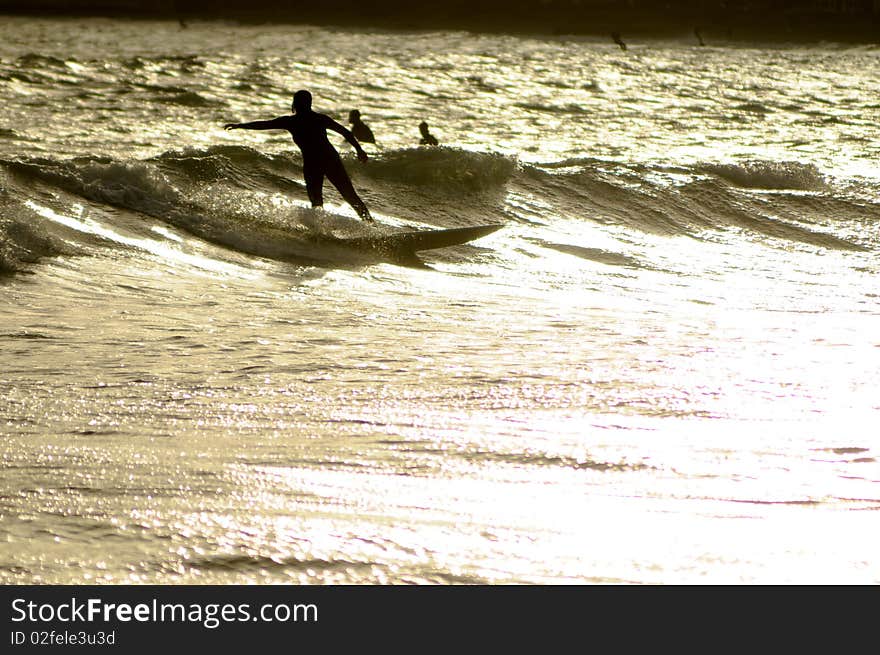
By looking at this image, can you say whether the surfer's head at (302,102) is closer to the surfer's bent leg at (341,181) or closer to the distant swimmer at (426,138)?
the surfer's bent leg at (341,181)

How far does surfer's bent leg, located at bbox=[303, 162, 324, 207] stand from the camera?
12.7 metres

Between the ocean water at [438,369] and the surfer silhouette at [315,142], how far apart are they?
35cm

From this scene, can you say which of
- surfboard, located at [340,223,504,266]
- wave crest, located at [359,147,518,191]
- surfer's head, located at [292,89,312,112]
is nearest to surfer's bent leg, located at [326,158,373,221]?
surfer's head, located at [292,89,312,112]

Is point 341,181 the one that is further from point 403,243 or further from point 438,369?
point 438,369

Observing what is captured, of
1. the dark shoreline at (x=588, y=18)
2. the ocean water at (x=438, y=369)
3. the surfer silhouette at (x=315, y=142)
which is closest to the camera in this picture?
the ocean water at (x=438, y=369)

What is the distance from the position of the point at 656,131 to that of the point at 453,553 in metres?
22.1

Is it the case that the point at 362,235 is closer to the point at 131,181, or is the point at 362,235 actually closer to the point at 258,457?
the point at 131,181

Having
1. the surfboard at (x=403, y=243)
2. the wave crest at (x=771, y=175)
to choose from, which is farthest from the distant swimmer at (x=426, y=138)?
the surfboard at (x=403, y=243)

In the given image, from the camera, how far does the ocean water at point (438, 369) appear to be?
155 inches

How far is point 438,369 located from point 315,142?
640cm

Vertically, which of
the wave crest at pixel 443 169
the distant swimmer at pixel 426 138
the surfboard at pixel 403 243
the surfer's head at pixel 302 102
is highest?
the surfer's head at pixel 302 102

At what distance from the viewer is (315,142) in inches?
490

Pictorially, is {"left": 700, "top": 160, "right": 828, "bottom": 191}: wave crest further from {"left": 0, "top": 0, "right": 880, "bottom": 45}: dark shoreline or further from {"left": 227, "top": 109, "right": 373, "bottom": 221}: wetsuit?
{"left": 0, "top": 0, "right": 880, "bottom": 45}: dark shoreline

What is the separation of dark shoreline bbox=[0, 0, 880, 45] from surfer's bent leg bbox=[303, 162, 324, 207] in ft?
97.2
